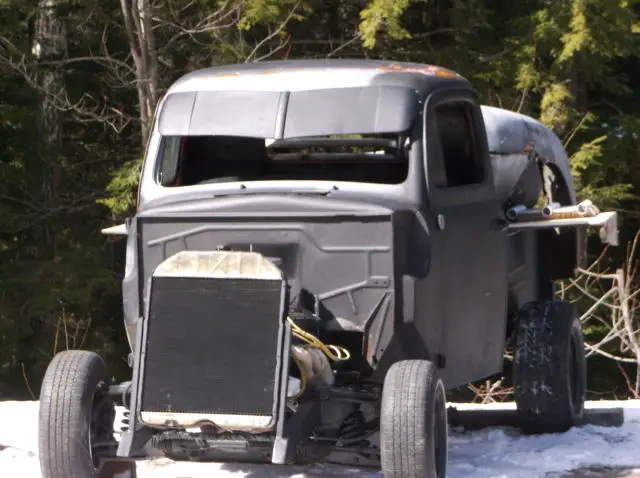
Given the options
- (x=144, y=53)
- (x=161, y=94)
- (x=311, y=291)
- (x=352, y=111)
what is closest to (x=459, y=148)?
(x=352, y=111)

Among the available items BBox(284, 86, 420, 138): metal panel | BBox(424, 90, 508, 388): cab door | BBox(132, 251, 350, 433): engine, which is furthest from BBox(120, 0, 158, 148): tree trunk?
BBox(132, 251, 350, 433): engine

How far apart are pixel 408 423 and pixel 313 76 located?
2022 millimetres

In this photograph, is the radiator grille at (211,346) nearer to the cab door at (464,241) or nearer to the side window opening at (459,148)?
the cab door at (464,241)

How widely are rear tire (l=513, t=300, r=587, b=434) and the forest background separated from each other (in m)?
9.31

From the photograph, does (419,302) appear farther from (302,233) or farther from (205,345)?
(205,345)

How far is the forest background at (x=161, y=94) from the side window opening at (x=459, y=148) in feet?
31.1

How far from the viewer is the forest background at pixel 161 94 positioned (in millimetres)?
18234

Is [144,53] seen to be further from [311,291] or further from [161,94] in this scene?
[311,291]

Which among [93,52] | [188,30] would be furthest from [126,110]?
[188,30]

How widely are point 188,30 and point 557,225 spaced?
1006cm

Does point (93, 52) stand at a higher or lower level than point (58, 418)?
higher

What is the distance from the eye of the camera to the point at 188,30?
1752 cm

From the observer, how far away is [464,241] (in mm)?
7316

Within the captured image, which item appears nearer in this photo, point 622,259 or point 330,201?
point 330,201
